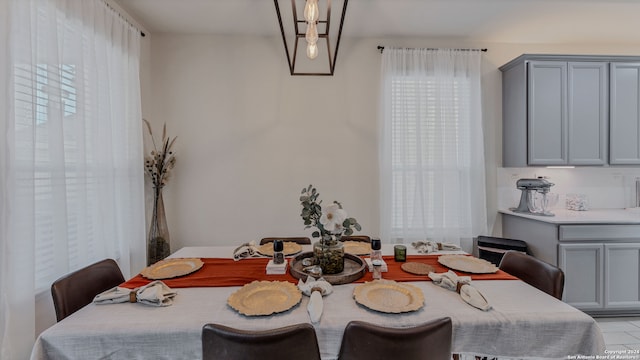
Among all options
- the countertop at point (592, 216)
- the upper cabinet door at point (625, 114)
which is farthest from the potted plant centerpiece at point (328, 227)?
the upper cabinet door at point (625, 114)

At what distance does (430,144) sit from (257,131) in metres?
1.85

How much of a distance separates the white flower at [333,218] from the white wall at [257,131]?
1.53m

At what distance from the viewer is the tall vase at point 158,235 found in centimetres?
268

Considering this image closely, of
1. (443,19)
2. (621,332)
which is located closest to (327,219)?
(443,19)

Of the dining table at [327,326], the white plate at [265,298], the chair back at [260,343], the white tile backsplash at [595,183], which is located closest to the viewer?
the chair back at [260,343]

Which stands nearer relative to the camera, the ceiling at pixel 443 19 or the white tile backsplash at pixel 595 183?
the ceiling at pixel 443 19

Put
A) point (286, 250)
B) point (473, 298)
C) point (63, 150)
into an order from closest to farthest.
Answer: point (473, 298), point (63, 150), point (286, 250)

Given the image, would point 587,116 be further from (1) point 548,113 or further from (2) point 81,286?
(2) point 81,286

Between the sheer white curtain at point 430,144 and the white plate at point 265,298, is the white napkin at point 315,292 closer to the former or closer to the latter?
the white plate at point 265,298

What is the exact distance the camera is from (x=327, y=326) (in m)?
1.06

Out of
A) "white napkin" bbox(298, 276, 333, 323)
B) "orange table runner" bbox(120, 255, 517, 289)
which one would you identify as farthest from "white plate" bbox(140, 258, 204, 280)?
"white napkin" bbox(298, 276, 333, 323)

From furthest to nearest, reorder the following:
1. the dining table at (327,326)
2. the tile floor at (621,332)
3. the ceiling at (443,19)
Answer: the ceiling at (443,19) < the tile floor at (621,332) < the dining table at (327,326)

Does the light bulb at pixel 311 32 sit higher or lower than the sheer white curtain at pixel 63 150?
higher

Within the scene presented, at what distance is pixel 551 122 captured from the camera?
2711 millimetres
